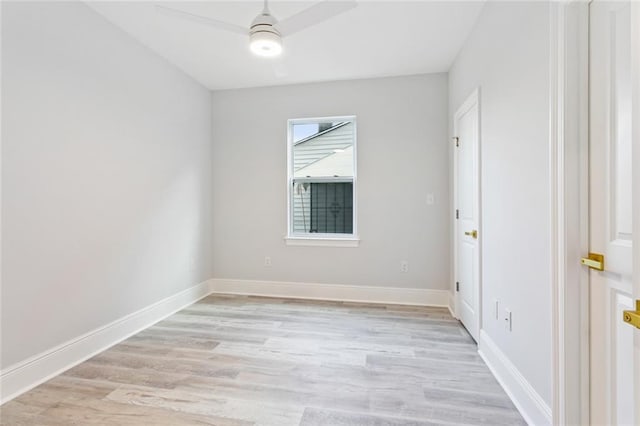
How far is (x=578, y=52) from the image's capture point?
127 centimetres

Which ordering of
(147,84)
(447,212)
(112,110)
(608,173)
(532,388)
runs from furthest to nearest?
1. (447,212)
2. (147,84)
3. (112,110)
4. (532,388)
5. (608,173)

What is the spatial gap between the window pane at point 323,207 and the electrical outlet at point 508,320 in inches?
82.3

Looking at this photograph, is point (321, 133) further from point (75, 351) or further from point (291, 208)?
point (75, 351)

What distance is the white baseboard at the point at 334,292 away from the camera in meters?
3.52

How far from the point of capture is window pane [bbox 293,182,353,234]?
383cm

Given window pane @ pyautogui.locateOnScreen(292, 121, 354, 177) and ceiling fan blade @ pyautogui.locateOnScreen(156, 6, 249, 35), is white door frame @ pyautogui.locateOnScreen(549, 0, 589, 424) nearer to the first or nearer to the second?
ceiling fan blade @ pyautogui.locateOnScreen(156, 6, 249, 35)

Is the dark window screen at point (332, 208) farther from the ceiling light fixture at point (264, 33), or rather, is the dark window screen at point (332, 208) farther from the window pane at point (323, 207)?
the ceiling light fixture at point (264, 33)

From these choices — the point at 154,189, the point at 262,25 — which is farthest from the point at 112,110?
the point at 262,25

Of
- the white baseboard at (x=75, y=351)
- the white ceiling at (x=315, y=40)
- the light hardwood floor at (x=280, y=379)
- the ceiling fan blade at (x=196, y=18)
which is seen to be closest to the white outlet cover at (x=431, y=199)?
the light hardwood floor at (x=280, y=379)

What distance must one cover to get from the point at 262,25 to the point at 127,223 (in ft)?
6.81

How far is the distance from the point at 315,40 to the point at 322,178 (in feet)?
5.28

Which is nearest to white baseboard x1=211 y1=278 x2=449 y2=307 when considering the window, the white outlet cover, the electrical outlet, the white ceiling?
the window

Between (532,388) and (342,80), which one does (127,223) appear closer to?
(342,80)

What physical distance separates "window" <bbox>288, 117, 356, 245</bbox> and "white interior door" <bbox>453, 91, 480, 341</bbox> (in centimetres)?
121
